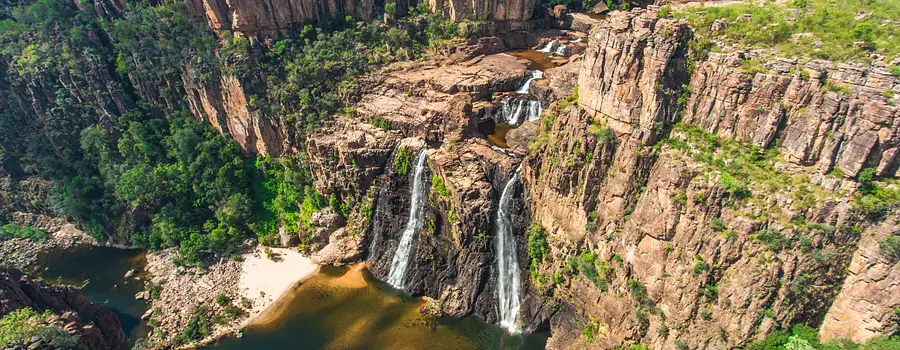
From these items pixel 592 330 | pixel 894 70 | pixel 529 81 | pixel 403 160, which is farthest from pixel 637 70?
pixel 403 160

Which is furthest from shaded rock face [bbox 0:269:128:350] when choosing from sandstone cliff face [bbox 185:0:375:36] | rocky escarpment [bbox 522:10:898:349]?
Result: sandstone cliff face [bbox 185:0:375:36]

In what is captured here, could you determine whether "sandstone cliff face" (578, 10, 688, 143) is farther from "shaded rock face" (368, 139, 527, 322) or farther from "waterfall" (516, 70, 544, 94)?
"waterfall" (516, 70, 544, 94)

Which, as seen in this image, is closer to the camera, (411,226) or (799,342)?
(799,342)

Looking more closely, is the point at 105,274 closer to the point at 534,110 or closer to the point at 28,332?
the point at 28,332

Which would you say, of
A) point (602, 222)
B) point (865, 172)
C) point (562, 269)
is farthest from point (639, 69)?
point (562, 269)

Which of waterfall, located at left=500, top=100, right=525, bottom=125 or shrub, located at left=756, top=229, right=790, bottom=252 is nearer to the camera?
shrub, located at left=756, top=229, right=790, bottom=252
